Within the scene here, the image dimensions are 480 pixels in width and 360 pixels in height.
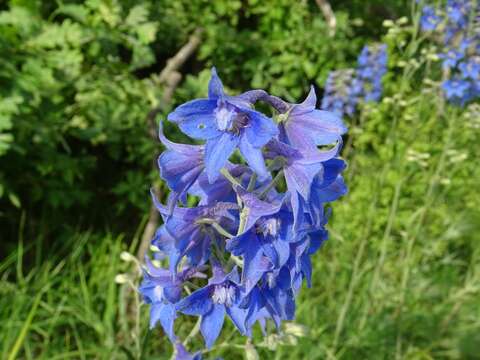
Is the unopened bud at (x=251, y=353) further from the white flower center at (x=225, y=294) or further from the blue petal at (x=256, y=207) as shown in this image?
the blue petal at (x=256, y=207)

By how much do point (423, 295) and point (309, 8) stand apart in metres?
2.39

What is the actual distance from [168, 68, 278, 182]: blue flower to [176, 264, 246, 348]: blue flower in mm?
237

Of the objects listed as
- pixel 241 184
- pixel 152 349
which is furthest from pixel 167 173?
pixel 152 349

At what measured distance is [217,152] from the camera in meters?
1.02

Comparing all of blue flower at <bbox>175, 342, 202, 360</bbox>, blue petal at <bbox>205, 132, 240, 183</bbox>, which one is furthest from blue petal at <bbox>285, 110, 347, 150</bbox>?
blue flower at <bbox>175, 342, 202, 360</bbox>

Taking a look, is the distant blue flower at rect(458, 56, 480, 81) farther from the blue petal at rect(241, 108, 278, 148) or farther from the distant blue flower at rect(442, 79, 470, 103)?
the blue petal at rect(241, 108, 278, 148)

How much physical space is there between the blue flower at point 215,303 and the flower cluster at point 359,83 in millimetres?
2486

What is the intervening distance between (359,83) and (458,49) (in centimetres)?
86

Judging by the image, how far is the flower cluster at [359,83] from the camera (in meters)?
3.52

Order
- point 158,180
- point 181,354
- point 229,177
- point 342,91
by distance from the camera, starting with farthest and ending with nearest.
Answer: point 342,91
point 158,180
point 181,354
point 229,177

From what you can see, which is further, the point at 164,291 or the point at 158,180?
the point at 158,180

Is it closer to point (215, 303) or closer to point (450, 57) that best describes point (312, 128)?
point (215, 303)

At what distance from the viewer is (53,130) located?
274 cm

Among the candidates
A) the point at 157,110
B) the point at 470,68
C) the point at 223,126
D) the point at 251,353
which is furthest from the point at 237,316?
the point at 470,68
